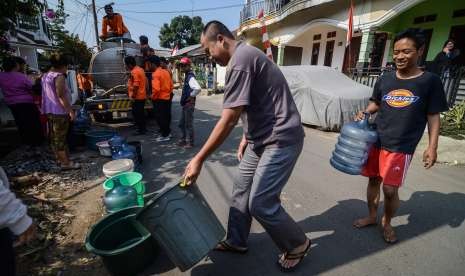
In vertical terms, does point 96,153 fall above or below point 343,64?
below

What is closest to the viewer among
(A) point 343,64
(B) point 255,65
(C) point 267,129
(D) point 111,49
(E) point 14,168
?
(B) point 255,65

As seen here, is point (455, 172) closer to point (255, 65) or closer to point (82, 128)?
point (255, 65)

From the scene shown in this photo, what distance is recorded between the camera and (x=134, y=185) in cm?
325

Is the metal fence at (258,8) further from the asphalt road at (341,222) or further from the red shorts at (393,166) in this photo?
the red shorts at (393,166)

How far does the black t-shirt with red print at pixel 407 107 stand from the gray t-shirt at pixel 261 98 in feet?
3.22

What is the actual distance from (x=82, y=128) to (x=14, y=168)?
164 centimetres

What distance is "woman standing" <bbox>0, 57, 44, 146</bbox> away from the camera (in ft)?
17.0

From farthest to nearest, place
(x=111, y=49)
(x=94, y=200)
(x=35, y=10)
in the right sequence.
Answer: (x=111, y=49) → (x=35, y=10) → (x=94, y=200)

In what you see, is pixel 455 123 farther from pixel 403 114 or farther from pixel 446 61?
pixel 403 114

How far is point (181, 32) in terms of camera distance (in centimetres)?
5409

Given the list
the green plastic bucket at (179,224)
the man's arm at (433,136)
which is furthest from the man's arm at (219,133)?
the man's arm at (433,136)

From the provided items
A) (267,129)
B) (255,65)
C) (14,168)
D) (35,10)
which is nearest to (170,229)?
(267,129)

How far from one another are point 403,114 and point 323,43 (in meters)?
14.0

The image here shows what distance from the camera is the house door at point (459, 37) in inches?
367
